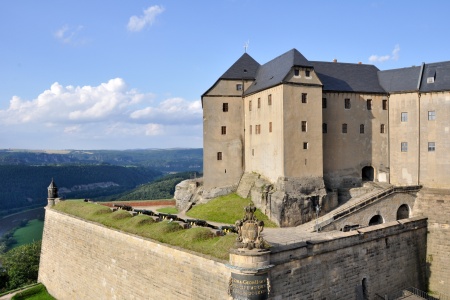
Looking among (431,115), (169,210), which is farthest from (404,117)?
(169,210)

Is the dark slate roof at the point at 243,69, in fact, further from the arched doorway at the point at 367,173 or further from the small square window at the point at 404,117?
the small square window at the point at 404,117

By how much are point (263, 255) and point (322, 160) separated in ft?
68.9

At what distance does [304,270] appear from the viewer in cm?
2266

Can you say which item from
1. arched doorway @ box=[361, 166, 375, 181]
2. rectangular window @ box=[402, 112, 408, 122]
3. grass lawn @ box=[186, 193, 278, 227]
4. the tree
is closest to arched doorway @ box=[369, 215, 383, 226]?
arched doorway @ box=[361, 166, 375, 181]

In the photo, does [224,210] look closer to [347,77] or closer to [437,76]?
[347,77]

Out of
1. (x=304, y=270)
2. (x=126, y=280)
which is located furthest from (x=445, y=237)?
(x=126, y=280)

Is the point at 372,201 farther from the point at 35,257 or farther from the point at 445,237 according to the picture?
the point at 35,257

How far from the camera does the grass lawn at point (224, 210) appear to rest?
37344 mm

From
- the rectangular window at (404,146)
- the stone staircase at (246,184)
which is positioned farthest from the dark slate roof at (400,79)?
the stone staircase at (246,184)

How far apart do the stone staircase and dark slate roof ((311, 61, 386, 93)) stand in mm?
12405

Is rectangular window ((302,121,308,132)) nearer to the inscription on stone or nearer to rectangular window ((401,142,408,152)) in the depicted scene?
rectangular window ((401,142,408,152))

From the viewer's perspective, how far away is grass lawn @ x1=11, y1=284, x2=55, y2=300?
35.8m

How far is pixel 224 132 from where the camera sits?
44.7 metres

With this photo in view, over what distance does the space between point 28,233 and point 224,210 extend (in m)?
74.0
